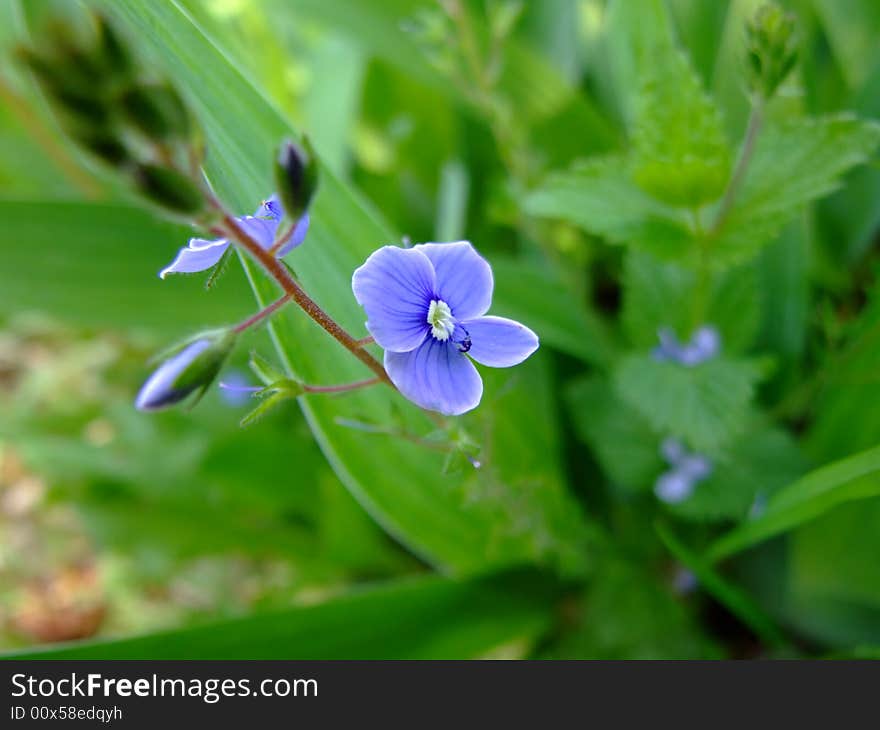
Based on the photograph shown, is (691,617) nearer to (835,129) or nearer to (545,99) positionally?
(835,129)

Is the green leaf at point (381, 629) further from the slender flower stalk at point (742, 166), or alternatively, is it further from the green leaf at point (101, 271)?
the slender flower stalk at point (742, 166)

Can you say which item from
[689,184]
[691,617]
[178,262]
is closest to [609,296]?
[691,617]

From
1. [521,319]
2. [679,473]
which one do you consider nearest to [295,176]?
[521,319]

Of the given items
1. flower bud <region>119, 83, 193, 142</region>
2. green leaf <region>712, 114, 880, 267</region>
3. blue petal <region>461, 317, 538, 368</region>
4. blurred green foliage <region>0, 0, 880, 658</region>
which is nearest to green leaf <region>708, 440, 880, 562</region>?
blurred green foliage <region>0, 0, 880, 658</region>

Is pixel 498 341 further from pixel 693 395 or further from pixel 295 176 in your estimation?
pixel 693 395

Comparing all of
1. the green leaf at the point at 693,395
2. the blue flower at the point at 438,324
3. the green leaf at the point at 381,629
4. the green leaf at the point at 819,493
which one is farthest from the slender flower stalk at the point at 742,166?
the green leaf at the point at 381,629

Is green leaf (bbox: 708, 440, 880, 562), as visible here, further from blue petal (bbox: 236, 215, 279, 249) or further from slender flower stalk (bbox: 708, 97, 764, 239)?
blue petal (bbox: 236, 215, 279, 249)
